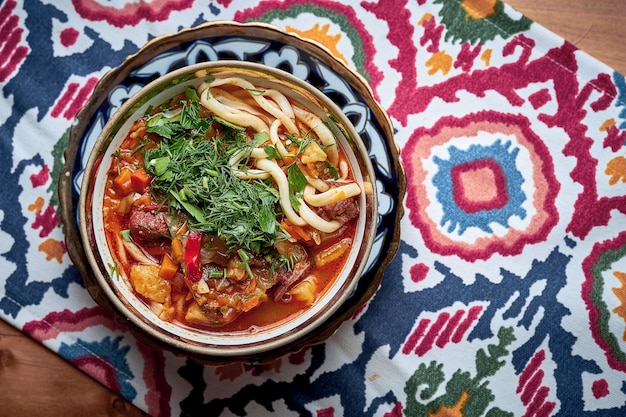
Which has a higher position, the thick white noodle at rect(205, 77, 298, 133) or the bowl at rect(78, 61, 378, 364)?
the thick white noodle at rect(205, 77, 298, 133)

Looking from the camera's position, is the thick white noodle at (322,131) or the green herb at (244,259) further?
the thick white noodle at (322,131)

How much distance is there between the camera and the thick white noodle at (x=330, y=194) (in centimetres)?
284

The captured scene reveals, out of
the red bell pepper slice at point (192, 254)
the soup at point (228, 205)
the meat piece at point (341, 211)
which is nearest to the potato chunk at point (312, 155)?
the soup at point (228, 205)

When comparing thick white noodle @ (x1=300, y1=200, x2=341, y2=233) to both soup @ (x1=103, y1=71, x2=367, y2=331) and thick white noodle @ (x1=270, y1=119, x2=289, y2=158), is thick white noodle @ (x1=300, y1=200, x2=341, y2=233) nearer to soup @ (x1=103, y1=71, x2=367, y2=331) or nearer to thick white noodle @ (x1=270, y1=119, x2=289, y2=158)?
soup @ (x1=103, y1=71, x2=367, y2=331)

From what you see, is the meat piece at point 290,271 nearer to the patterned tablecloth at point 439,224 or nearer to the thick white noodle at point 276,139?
the thick white noodle at point 276,139

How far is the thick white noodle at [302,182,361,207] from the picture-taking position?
2844 mm

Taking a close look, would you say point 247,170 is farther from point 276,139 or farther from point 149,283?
point 149,283

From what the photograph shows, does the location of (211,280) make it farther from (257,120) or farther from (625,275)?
(625,275)

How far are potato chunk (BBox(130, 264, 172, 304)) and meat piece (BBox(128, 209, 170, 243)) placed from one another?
17 cm

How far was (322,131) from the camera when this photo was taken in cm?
292

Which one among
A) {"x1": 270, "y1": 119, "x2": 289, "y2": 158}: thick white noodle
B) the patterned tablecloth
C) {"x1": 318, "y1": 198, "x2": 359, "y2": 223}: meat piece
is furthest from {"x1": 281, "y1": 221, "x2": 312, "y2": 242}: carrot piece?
the patterned tablecloth

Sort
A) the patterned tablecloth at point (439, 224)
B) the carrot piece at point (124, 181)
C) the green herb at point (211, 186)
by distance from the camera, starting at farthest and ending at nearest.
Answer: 1. the patterned tablecloth at point (439, 224)
2. the carrot piece at point (124, 181)
3. the green herb at point (211, 186)

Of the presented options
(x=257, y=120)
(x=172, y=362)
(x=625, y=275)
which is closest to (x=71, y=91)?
(x=257, y=120)

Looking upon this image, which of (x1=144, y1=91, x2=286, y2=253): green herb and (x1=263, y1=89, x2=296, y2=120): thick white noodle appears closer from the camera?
(x1=144, y1=91, x2=286, y2=253): green herb
